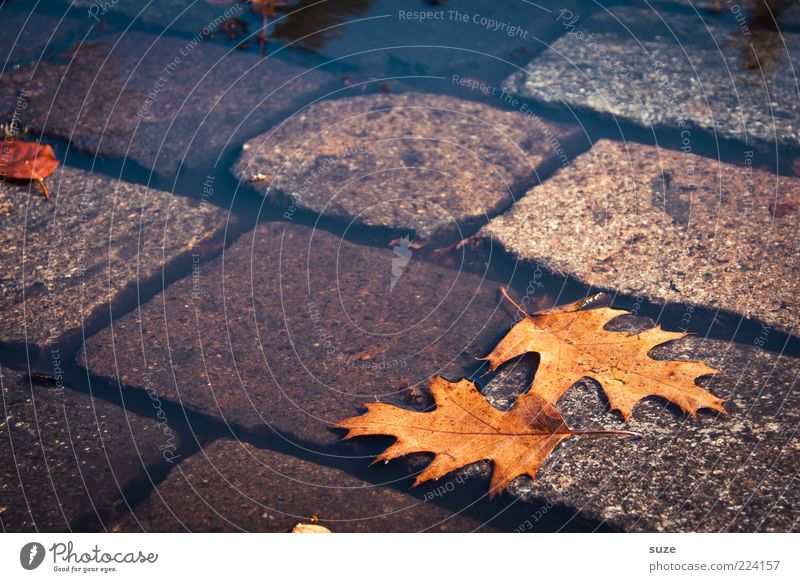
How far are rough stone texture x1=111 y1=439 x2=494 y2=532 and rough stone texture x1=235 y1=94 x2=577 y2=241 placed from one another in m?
1.11

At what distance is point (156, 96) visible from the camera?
3.51 metres

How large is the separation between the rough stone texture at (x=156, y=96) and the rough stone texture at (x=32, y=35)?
0.14 metres

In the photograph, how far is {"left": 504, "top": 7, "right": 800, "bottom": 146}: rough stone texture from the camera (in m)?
3.21

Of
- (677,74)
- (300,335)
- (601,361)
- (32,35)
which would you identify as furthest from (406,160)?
(32,35)

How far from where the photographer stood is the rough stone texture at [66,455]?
191 centimetres

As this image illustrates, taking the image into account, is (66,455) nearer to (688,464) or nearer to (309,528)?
(309,528)

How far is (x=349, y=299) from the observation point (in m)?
2.51

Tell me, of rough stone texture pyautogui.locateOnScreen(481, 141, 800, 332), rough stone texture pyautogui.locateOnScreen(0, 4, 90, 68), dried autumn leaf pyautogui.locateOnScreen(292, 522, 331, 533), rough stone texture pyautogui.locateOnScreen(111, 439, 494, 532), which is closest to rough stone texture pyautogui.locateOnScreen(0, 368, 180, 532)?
rough stone texture pyautogui.locateOnScreen(111, 439, 494, 532)

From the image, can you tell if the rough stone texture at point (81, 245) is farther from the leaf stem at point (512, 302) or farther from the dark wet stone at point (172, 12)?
the dark wet stone at point (172, 12)

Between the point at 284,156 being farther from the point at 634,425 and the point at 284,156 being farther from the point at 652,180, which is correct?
the point at 634,425

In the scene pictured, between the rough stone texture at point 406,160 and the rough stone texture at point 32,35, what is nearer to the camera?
the rough stone texture at point 406,160

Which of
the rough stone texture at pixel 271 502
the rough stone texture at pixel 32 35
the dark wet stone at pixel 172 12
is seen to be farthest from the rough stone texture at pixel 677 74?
the rough stone texture at pixel 32 35

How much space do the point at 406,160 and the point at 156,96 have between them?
1.37m

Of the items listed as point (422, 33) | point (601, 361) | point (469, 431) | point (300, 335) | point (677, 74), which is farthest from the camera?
point (422, 33)
